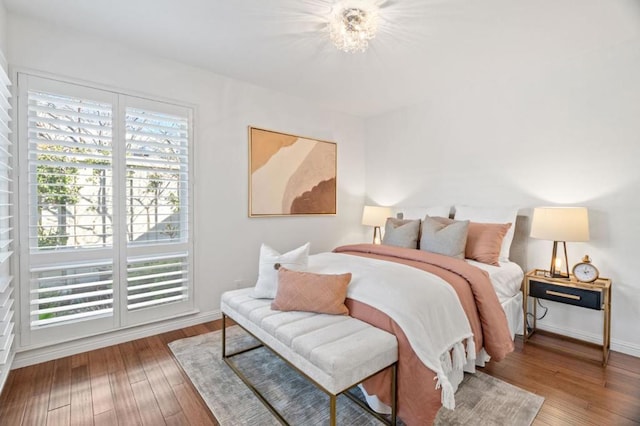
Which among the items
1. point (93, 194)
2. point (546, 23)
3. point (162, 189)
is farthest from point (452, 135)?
point (93, 194)

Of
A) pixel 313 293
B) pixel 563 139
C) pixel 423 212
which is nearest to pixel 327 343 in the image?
pixel 313 293

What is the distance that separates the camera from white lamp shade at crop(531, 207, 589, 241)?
2.41 meters

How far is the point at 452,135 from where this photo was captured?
3.62m

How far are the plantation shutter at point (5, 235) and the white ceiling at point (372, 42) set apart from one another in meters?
0.74

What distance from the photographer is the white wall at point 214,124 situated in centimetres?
234

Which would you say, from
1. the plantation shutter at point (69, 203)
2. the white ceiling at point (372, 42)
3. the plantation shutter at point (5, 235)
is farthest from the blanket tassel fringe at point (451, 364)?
the plantation shutter at point (69, 203)

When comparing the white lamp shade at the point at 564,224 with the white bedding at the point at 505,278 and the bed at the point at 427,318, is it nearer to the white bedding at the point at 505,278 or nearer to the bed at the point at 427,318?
the white bedding at the point at 505,278

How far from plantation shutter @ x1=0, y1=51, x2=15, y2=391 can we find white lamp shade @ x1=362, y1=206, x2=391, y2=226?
3.50m

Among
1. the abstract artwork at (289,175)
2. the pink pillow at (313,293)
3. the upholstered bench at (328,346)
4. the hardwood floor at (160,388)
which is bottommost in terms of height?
the hardwood floor at (160,388)

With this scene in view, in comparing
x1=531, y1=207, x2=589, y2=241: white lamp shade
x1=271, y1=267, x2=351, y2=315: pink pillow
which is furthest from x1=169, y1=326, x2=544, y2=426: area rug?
x1=531, y1=207, x2=589, y2=241: white lamp shade

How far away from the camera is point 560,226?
2.47m

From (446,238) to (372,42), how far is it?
72.5 inches

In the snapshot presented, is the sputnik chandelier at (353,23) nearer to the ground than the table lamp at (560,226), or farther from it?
farther from it

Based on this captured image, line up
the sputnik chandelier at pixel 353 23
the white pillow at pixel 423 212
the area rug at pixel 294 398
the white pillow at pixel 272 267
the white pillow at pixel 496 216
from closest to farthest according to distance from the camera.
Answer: the area rug at pixel 294 398 < the sputnik chandelier at pixel 353 23 < the white pillow at pixel 272 267 < the white pillow at pixel 496 216 < the white pillow at pixel 423 212
